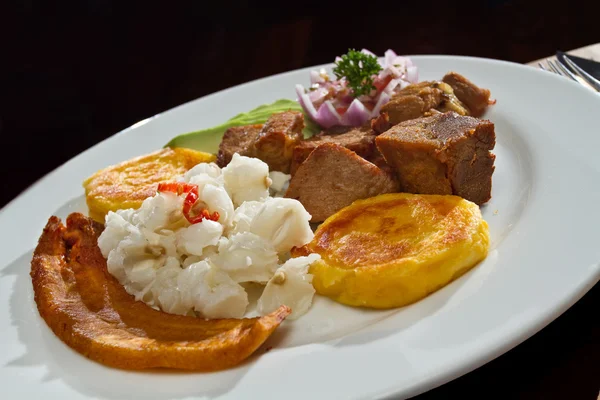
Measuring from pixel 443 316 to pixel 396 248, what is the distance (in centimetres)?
42

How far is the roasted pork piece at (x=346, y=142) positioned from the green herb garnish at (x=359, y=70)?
1.22ft

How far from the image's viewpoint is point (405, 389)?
1.73m

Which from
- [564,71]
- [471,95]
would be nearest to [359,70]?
[471,95]

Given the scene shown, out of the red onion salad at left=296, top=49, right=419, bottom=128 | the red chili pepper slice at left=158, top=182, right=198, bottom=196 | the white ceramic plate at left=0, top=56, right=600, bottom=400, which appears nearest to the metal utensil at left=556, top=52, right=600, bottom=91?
the white ceramic plate at left=0, top=56, right=600, bottom=400

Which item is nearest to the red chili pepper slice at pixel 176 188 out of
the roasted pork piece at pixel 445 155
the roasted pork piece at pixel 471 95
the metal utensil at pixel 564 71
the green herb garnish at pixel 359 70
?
the roasted pork piece at pixel 445 155

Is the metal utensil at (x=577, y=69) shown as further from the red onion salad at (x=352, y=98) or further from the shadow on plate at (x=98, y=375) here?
the shadow on plate at (x=98, y=375)

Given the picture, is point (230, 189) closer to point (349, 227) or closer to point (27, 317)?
point (349, 227)

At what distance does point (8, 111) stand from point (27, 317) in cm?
451

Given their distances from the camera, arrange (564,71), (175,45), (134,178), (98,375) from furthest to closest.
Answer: (175,45) < (564,71) < (134,178) < (98,375)

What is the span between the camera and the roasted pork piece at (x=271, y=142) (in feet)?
11.3

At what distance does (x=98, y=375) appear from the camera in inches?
86.7

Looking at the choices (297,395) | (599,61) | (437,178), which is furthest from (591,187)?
(599,61)

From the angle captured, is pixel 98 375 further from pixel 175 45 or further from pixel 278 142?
pixel 175 45

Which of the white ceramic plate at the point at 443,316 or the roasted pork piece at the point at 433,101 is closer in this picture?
the white ceramic plate at the point at 443,316
